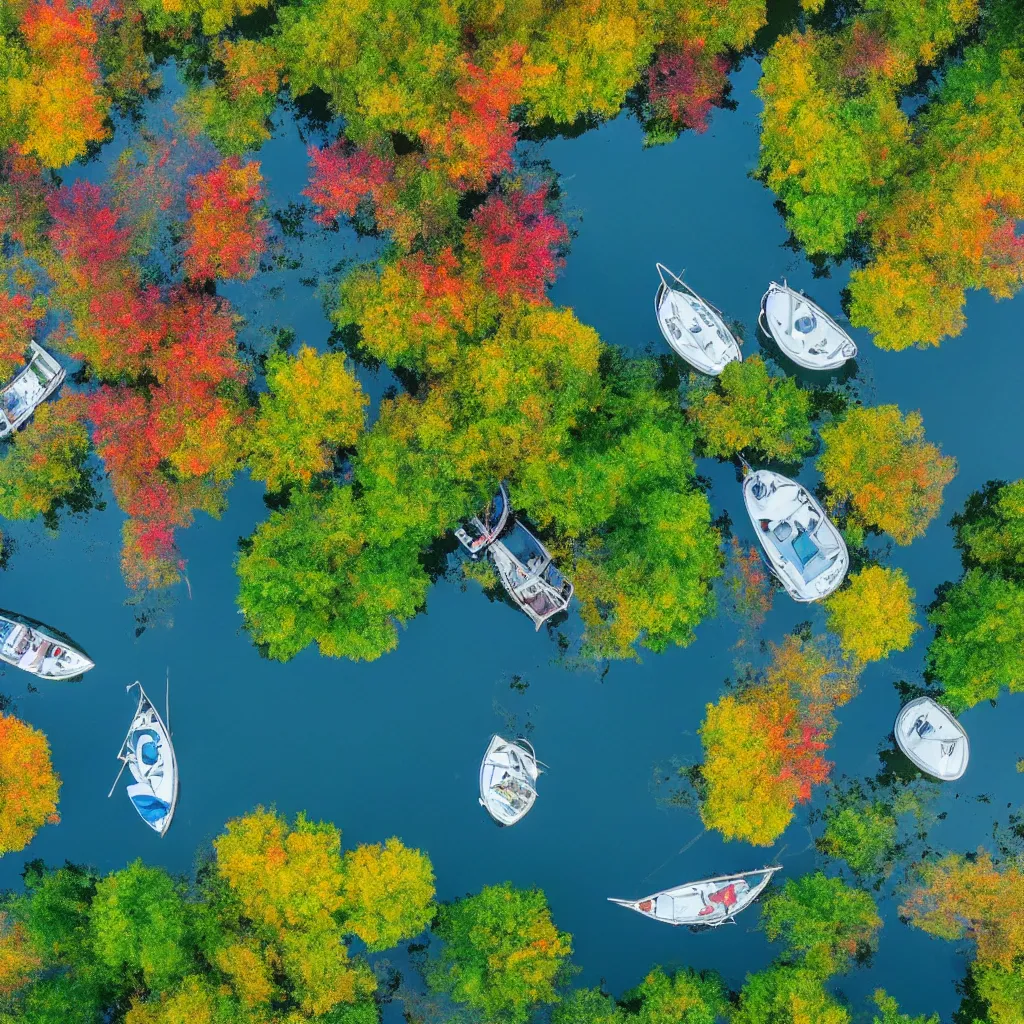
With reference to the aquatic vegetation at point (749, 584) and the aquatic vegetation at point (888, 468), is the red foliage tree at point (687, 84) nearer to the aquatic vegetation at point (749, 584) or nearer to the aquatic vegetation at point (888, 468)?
the aquatic vegetation at point (888, 468)

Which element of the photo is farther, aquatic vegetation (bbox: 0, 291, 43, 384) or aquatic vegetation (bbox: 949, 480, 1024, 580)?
aquatic vegetation (bbox: 0, 291, 43, 384)

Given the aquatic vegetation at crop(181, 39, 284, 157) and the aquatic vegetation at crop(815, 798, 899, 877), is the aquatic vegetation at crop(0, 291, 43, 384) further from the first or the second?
the aquatic vegetation at crop(815, 798, 899, 877)

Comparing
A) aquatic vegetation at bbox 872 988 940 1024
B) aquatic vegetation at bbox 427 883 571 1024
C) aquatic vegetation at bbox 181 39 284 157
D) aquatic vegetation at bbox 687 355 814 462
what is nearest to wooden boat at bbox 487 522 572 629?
aquatic vegetation at bbox 687 355 814 462

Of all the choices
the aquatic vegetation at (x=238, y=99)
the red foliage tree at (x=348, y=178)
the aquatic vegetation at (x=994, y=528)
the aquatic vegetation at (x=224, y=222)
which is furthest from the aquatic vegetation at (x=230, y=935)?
the aquatic vegetation at (x=238, y=99)

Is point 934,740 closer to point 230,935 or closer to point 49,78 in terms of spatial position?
point 230,935

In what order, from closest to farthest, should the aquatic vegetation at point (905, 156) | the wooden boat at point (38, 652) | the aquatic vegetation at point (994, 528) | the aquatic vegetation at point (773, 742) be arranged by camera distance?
the aquatic vegetation at point (905, 156), the aquatic vegetation at point (773, 742), the aquatic vegetation at point (994, 528), the wooden boat at point (38, 652)
